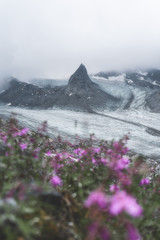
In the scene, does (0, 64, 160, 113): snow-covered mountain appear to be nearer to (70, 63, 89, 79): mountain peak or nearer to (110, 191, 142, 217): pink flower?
(70, 63, 89, 79): mountain peak

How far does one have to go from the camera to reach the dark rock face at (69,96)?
77562mm

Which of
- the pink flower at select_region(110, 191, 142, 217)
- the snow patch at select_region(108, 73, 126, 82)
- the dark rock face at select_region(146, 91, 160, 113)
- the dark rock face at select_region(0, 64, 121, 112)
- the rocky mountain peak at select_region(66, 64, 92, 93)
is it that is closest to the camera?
the pink flower at select_region(110, 191, 142, 217)

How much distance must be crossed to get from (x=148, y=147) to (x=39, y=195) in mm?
29989

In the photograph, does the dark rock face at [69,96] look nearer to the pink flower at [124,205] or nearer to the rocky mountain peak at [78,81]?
the rocky mountain peak at [78,81]

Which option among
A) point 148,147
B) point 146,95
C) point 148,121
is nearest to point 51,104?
point 146,95

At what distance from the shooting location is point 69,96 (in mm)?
86062

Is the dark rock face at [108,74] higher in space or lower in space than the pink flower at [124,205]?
higher

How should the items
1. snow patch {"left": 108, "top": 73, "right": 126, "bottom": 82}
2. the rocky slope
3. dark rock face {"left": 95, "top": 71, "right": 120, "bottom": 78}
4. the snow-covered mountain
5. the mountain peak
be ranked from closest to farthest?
the rocky slope, the snow-covered mountain, the mountain peak, snow patch {"left": 108, "top": 73, "right": 126, "bottom": 82}, dark rock face {"left": 95, "top": 71, "right": 120, "bottom": 78}

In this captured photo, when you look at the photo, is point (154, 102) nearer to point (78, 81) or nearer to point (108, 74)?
point (78, 81)

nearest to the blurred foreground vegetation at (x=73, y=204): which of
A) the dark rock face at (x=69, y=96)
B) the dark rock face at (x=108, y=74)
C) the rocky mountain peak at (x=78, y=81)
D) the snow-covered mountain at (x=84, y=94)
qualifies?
the snow-covered mountain at (x=84, y=94)

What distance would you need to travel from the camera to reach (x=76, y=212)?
299 cm

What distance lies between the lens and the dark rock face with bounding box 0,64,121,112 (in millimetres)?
77562

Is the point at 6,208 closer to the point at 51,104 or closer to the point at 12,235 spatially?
the point at 12,235

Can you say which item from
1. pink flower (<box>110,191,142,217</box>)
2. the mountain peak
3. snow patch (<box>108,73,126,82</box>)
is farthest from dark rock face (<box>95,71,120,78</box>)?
pink flower (<box>110,191,142,217</box>)
